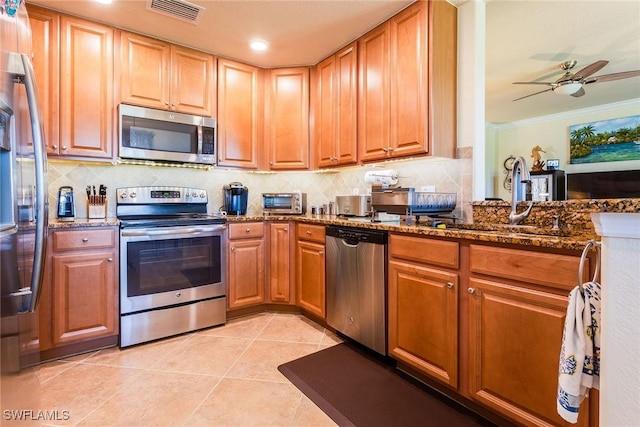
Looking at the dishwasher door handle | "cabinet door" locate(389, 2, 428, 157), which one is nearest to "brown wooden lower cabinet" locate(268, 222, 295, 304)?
the dishwasher door handle

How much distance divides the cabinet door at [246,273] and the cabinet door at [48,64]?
1.48m

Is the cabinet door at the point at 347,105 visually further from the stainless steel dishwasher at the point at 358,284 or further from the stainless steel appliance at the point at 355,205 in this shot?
the stainless steel dishwasher at the point at 358,284

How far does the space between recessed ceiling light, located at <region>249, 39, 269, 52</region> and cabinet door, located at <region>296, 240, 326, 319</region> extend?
5.66 ft

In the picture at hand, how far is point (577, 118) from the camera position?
17.6 ft

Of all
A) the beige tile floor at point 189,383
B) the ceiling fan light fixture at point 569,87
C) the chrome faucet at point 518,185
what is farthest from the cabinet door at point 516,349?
the ceiling fan light fixture at point 569,87

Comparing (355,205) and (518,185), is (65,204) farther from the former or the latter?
(518,185)

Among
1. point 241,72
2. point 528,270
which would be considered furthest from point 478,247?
point 241,72

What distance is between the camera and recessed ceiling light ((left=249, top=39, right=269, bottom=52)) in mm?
2693

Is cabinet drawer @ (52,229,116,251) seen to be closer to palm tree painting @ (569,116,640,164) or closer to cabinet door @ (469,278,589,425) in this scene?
cabinet door @ (469,278,589,425)

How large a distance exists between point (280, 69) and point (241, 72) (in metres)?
0.39

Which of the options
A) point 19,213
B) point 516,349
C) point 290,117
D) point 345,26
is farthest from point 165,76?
point 516,349

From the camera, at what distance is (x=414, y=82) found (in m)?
2.18

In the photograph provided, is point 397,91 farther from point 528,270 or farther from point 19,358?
point 19,358

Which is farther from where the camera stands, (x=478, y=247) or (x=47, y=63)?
(x=47, y=63)
